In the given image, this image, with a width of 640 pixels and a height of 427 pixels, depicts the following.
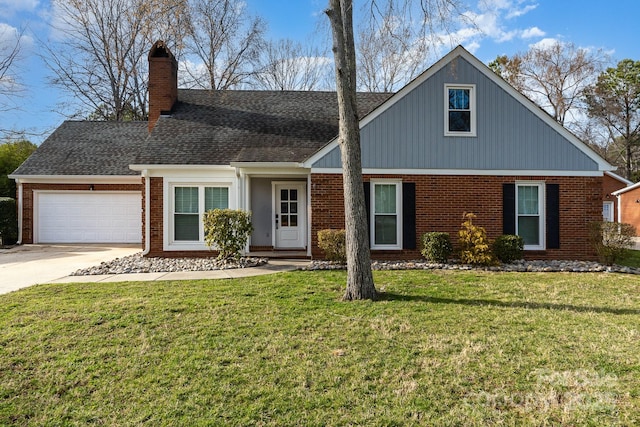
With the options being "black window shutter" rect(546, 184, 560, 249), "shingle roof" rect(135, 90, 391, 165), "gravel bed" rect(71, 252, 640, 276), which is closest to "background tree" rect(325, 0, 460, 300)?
"gravel bed" rect(71, 252, 640, 276)

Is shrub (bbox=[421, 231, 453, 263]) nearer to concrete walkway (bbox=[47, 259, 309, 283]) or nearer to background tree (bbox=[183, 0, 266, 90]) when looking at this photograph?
concrete walkway (bbox=[47, 259, 309, 283])

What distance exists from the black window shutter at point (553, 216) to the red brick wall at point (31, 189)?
48.5 ft

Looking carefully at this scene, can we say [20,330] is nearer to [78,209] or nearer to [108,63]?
[78,209]

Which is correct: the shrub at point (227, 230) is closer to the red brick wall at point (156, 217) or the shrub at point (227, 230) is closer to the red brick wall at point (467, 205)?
the red brick wall at point (467, 205)

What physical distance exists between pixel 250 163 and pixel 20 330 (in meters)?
6.97

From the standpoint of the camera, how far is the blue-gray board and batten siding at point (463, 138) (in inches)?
422

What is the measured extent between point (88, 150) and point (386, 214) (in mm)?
13749

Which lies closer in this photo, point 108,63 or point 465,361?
point 465,361

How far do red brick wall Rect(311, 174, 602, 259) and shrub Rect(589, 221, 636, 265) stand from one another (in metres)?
0.42

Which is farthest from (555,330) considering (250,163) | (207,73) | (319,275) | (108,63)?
(108,63)

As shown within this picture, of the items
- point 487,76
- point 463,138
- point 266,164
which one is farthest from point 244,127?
point 487,76

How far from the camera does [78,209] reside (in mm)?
15898

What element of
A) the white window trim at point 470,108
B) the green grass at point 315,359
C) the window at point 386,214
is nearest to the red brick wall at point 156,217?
the green grass at point 315,359

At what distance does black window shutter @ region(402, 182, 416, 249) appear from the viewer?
35.2 ft
